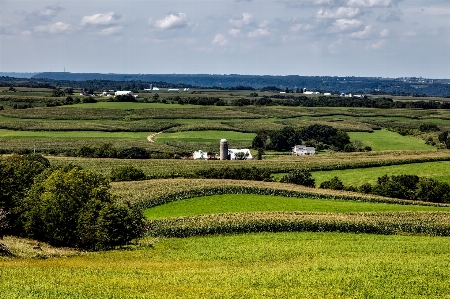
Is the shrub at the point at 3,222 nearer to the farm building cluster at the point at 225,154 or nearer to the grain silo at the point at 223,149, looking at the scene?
the grain silo at the point at 223,149

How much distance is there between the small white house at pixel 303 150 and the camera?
118188 millimetres

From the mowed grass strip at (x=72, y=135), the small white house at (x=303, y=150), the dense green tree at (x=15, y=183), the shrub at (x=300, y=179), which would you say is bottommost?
the small white house at (x=303, y=150)

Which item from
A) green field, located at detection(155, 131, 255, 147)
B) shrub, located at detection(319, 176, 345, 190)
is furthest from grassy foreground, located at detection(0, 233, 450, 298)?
green field, located at detection(155, 131, 255, 147)

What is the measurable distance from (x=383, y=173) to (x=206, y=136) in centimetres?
5595

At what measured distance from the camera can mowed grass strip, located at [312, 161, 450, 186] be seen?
8231 centimetres

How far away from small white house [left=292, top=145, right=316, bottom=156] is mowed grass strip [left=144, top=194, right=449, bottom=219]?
5277 centimetres

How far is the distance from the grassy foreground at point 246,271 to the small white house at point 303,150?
71465mm

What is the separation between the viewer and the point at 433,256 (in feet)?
132

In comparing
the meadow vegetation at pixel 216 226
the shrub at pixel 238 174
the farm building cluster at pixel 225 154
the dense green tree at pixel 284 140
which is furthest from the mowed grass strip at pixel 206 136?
the shrub at pixel 238 174

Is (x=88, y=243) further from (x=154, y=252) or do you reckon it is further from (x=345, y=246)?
(x=345, y=246)

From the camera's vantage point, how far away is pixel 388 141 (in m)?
128

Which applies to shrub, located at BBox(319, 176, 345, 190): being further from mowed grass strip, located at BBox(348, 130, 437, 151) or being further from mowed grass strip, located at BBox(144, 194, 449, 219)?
mowed grass strip, located at BBox(348, 130, 437, 151)

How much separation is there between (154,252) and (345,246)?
15352 millimetres

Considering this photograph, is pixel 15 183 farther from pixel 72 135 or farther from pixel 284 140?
pixel 284 140
